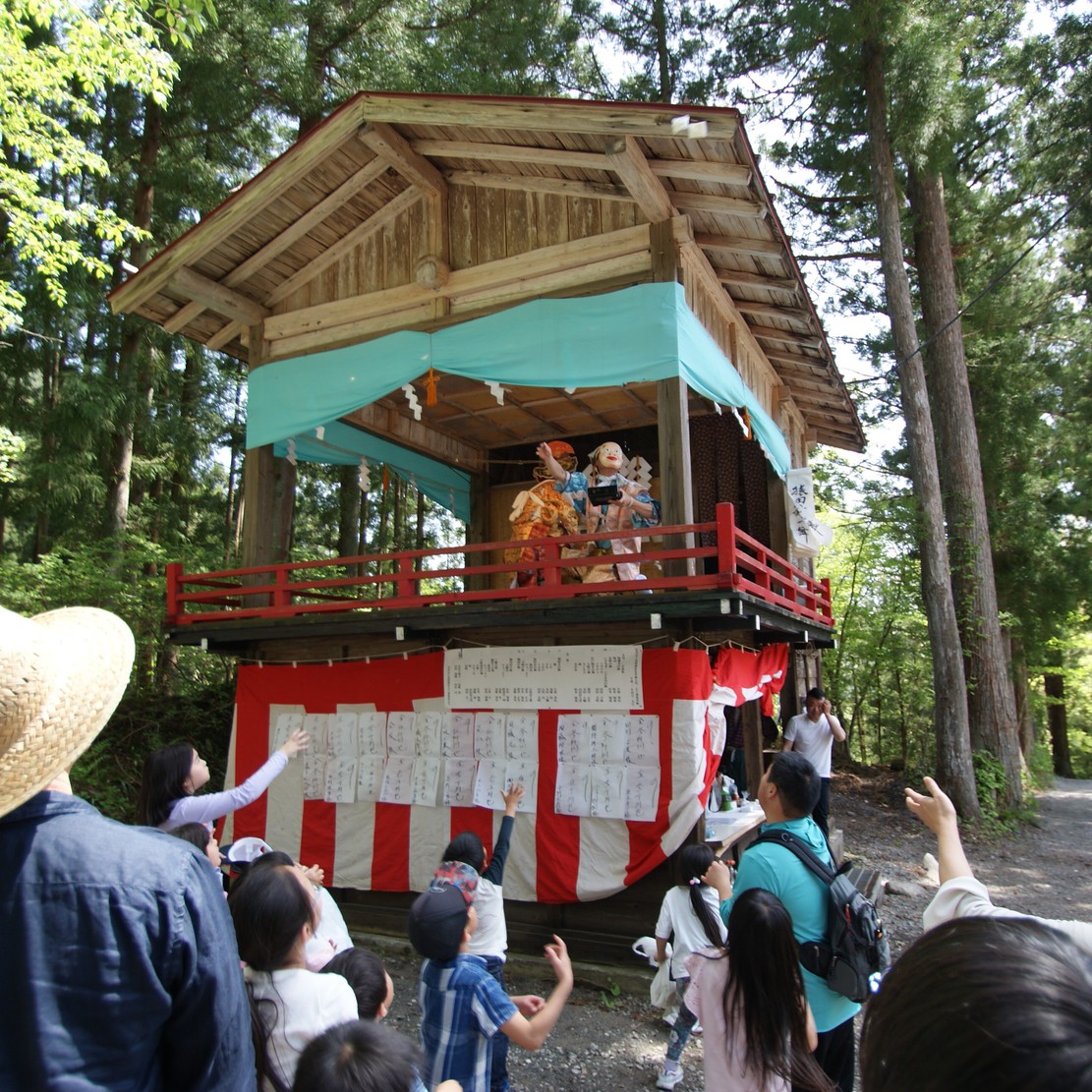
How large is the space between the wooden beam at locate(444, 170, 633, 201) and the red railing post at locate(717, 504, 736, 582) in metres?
3.05

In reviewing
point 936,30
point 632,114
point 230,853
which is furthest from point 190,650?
point 936,30

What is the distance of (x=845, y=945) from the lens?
8.85ft

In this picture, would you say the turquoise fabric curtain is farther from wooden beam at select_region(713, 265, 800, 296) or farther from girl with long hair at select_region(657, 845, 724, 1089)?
girl with long hair at select_region(657, 845, 724, 1089)

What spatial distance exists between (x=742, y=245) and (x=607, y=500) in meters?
2.73

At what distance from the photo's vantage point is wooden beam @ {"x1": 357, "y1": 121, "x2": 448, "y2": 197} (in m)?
7.44

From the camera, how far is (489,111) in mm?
6578

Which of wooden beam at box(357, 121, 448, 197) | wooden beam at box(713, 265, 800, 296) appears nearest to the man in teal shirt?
wooden beam at box(713, 265, 800, 296)

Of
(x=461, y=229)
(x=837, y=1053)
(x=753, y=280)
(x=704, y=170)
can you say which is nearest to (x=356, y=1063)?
(x=837, y=1053)

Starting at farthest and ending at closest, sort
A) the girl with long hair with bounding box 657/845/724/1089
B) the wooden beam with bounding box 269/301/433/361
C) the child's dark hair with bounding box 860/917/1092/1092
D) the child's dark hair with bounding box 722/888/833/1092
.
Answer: the wooden beam with bounding box 269/301/433/361
the girl with long hair with bounding box 657/845/724/1089
the child's dark hair with bounding box 722/888/833/1092
the child's dark hair with bounding box 860/917/1092/1092

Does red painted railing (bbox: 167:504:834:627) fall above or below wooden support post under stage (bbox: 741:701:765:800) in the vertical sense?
above

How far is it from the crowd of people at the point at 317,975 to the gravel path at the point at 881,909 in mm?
594

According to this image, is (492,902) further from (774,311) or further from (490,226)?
(774,311)

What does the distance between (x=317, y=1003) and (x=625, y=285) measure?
6.19 meters

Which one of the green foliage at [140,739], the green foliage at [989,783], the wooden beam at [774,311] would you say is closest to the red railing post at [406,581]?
the wooden beam at [774,311]
